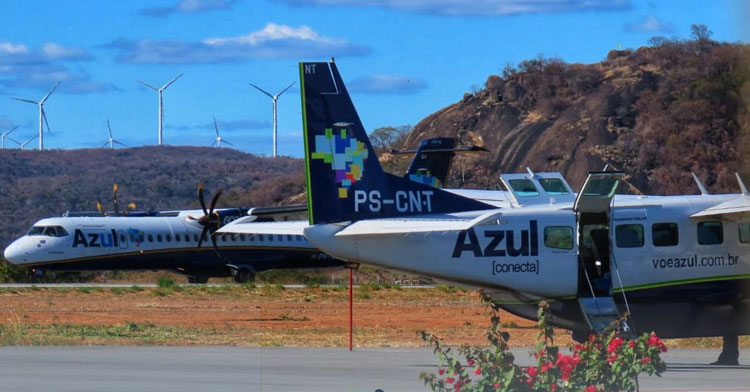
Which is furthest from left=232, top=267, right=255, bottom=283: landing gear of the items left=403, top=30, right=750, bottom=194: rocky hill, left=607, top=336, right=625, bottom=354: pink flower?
left=607, top=336, right=625, bottom=354: pink flower

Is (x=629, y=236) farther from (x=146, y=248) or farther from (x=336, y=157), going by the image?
(x=146, y=248)

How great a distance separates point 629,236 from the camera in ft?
56.2

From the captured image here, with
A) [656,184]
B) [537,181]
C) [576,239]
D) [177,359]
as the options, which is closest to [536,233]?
[576,239]

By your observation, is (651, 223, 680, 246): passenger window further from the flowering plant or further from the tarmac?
the flowering plant

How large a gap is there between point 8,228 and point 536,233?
95009 mm

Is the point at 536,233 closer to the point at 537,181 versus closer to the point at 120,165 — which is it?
the point at 537,181

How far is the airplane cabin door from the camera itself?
1650 centimetres

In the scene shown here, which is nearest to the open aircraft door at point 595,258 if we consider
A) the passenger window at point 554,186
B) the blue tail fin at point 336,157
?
the passenger window at point 554,186

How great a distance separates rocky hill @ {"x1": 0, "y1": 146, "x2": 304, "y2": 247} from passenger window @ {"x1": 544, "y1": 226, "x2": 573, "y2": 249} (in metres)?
75.6

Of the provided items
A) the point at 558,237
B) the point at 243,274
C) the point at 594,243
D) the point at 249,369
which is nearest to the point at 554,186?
the point at 558,237

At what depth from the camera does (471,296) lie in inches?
1442

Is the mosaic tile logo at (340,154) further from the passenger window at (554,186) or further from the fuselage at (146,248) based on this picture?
the fuselage at (146,248)

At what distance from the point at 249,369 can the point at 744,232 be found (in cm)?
793

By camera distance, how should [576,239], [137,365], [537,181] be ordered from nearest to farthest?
[137,365] → [576,239] → [537,181]
